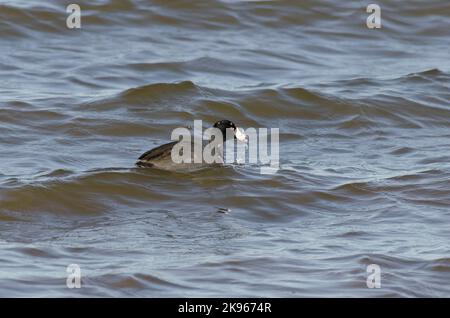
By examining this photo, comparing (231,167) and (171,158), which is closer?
(171,158)

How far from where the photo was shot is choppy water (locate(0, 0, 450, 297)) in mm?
8438

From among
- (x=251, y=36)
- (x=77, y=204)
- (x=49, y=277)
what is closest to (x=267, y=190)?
(x=77, y=204)

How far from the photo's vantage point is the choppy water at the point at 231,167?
332 inches

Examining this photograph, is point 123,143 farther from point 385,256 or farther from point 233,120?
point 385,256

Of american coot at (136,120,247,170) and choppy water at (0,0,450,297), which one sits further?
american coot at (136,120,247,170)

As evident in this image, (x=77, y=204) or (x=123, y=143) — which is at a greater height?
(x=123, y=143)

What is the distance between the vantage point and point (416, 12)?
1914 cm

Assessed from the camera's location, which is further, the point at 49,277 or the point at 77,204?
Result: the point at 77,204

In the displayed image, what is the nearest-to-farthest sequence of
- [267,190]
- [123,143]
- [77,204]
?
[77,204] → [267,190] → [123,143]

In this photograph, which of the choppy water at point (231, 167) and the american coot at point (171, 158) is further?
the american coot at point (171, 158)

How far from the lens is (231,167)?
1168 centimetres

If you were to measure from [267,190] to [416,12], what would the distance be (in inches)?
362
